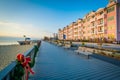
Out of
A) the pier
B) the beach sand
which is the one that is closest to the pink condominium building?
the beach sand

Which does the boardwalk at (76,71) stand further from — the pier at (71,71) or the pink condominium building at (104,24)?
the pink condominium building at (104,24)

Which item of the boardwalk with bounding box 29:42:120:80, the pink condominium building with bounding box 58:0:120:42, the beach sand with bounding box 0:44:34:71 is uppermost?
the pink condominium building with bounding box 58:0:120:42

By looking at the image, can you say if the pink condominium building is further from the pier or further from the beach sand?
the pier

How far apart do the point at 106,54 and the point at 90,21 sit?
58.7 meters

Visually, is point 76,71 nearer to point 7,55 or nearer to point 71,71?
point 71,71

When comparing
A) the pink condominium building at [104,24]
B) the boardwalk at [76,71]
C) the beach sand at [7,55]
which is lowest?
the beach sand at [7,55]

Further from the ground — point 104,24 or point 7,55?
point 104,24

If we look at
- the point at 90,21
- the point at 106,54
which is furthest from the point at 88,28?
the point at 106,54

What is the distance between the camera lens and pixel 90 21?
240 ft

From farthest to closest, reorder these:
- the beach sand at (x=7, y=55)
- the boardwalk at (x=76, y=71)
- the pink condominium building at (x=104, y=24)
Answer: the pink condominium building at (x=104, y=24), the beach sand at (x=7, y=55), the boardwalk at (x=76, y=71)

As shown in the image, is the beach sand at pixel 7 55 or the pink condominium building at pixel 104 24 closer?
the beach sand at pixel 7 55

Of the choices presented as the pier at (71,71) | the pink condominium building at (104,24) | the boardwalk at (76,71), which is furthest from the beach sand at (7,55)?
the pink condominium building at (104,24)

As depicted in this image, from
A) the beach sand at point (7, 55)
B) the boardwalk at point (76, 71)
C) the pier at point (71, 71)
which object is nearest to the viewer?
the pier at point (71, 71)

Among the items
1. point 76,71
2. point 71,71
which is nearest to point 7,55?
point 71,71
